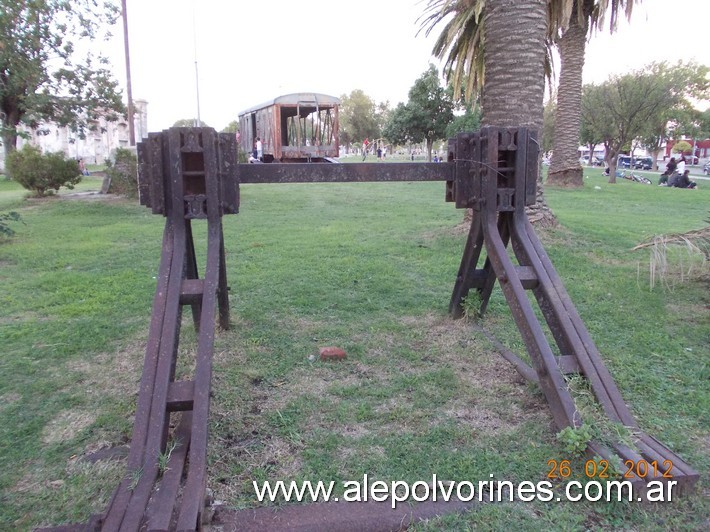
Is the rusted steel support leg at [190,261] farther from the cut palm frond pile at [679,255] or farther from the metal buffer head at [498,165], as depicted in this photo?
the cut palm frond pile at [679,255]

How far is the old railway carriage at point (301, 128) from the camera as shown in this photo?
75.8 feet

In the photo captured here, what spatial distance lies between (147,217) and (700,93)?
50095 millimetres

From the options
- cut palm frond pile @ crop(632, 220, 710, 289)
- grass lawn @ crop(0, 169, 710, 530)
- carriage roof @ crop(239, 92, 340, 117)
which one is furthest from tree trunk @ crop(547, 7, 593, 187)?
cut palm frond pile @ crop(632, 220, 710, 289)

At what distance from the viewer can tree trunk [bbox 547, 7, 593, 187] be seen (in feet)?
55.8

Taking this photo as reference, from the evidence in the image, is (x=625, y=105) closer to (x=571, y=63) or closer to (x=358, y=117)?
(x=571, y=63)

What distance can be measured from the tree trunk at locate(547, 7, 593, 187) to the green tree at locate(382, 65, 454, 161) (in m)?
18.7

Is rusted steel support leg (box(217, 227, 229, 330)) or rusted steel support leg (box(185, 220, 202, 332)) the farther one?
rusted steel support leg (box(217, 227, 229, 330))

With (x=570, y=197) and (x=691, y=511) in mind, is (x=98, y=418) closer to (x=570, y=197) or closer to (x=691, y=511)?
(x=691, y=511)

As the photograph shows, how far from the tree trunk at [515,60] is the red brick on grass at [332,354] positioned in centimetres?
483

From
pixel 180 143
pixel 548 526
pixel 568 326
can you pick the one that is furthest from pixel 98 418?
pixel 568 326

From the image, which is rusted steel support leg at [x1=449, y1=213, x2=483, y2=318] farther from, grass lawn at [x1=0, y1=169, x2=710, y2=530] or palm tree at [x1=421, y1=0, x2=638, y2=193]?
palm tree at [x1=421, y1=0, x2=638, y2=193]

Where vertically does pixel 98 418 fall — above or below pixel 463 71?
below

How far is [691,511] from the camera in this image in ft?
7.76

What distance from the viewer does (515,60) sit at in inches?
295
